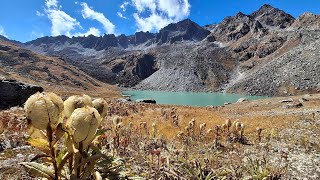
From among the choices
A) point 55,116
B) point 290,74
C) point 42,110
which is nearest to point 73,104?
point 55,116

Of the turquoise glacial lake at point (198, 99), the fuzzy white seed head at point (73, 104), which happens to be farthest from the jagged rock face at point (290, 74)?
the fuzzy white seed head at point (73, 104)

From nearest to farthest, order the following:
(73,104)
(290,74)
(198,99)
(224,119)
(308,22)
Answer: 1. (73,104)
2. (224,119)
3. (198,99)
4. (290,74)
5. (308,22)

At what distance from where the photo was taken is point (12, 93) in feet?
106

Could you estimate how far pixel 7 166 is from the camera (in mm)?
7094

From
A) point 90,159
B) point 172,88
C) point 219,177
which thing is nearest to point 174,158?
point 219,177

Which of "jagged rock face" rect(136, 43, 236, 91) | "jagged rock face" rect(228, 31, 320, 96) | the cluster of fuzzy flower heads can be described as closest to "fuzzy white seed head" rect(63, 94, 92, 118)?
the cluster of fuzzy flower heads

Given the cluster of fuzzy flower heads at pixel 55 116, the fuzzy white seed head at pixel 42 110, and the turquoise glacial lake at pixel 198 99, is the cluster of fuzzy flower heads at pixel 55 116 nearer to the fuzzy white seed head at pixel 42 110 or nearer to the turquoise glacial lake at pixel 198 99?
the fuzzy white seed head at pixel 42 110

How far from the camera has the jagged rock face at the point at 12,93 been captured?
31.8 m

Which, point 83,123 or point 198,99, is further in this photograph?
point 198,99

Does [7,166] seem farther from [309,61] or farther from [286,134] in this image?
[309,61]

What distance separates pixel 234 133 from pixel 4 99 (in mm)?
25110

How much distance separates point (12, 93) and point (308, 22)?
585 feet

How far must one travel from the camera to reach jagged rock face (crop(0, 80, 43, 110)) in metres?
31.8

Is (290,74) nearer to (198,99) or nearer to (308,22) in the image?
(198,99)
